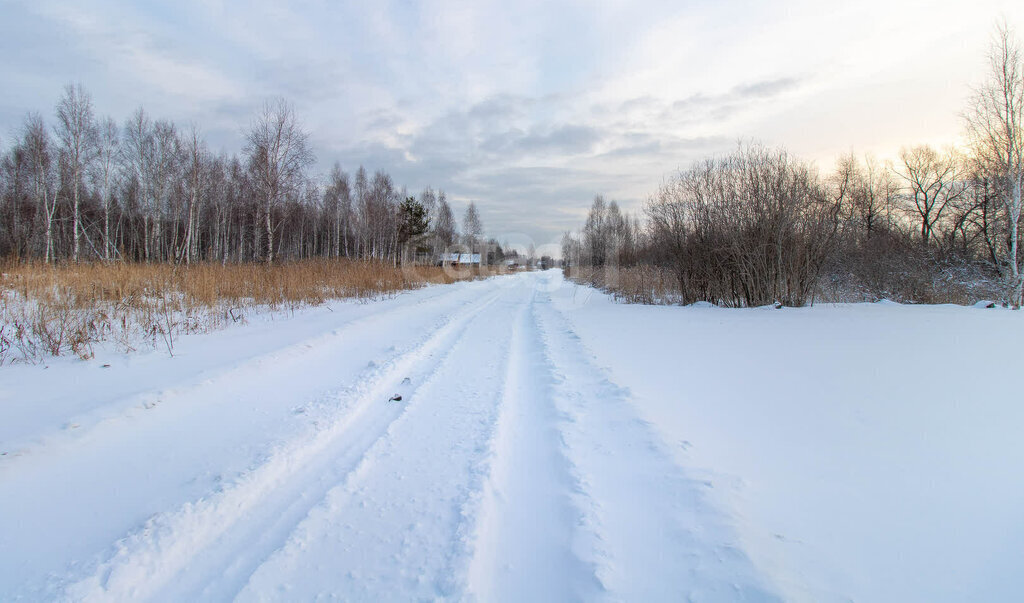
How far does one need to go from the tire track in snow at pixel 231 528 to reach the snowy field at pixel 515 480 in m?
0.01

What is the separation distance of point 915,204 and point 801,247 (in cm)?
3022

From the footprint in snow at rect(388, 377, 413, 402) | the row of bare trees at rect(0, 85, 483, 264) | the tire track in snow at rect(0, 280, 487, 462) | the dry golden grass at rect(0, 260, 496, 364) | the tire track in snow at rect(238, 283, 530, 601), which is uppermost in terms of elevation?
the row of bare trees at rect(0, 85, 483, 264)

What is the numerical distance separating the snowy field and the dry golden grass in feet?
2.60

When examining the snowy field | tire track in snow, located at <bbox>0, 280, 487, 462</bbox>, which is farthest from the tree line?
tire track in snow, located at <bbox>0, 280, 487, 462</bbox>

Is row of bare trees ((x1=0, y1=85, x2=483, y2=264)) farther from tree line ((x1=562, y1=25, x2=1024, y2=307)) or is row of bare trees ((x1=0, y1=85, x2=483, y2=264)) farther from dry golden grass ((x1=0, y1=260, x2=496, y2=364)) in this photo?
tree line ((x1=562, y1=25, x2=1024, y2=307))

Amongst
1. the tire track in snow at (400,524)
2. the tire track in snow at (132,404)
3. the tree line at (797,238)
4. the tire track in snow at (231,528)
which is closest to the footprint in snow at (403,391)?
the tire track in snow at (400,524)

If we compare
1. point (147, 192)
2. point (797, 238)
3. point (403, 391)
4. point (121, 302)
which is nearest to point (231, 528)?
point (403, 391)

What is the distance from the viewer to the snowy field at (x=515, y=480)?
5.46 ft

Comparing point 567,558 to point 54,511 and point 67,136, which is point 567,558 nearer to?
point 54,511

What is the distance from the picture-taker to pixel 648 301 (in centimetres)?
1456

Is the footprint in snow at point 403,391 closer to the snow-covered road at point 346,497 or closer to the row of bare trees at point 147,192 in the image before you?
the snow-covered road at point 346,497

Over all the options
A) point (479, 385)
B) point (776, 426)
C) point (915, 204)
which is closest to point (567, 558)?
point (776, 426)

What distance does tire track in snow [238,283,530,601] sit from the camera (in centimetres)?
165

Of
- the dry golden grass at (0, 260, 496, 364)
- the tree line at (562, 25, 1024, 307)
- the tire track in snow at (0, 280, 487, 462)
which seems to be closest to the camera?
the tire track in snow at (0, 280, 487, 462)
